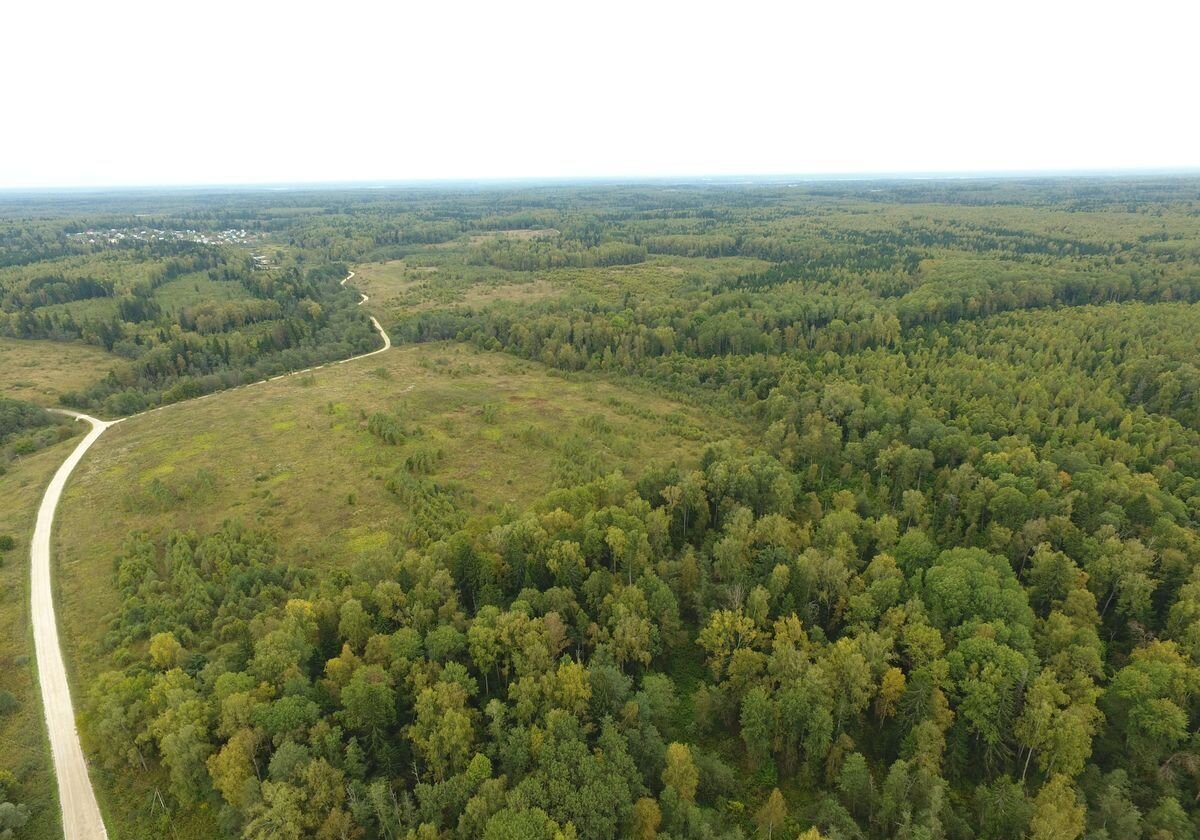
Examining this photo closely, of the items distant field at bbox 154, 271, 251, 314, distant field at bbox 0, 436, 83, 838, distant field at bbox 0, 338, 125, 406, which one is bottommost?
distant field at bbox 0, 436, 83, 838

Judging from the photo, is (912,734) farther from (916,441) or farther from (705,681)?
(916,441)

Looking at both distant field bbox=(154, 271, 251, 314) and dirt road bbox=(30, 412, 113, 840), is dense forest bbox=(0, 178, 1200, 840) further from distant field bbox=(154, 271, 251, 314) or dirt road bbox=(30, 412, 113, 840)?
distant field bbox=(154, 271, 251, 314)

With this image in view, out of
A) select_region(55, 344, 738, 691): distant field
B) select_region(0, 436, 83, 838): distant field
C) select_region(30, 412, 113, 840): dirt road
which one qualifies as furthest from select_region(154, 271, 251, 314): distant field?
select_region(30, 412, 113, 840): dirt road

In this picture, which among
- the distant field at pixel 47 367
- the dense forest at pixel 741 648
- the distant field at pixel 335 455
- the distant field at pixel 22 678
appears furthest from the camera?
the distant field at pixel 47 367

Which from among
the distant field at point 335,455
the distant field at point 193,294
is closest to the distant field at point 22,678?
the distant field at point 335,455

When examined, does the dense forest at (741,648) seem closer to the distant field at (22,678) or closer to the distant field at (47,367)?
the distant field at (22,678)

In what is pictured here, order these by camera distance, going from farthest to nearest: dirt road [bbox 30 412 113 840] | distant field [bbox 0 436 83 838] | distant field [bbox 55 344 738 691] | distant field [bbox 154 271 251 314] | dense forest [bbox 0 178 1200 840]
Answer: distant field [bbox 154 271 251 314] < distant field [bbox 55 344 738 691] < distant field [bbox 0 436 83 838] < dirt road [bbox 30 412 113 840] < dense forest [bbox 0 178 1200 840]
